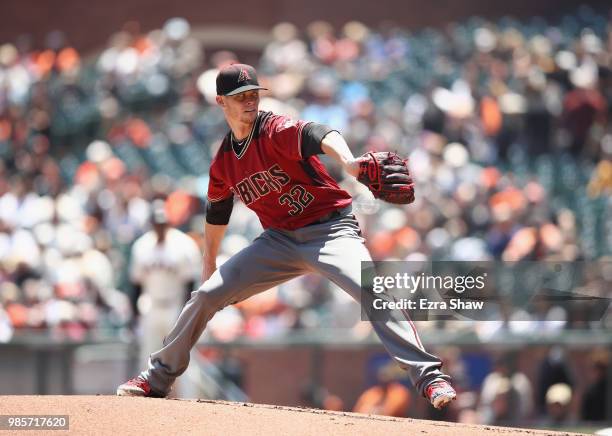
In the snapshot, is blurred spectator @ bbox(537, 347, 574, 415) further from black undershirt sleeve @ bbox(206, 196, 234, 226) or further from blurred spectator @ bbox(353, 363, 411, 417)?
black undershirt sleeve @ bbox(206, 196, 234, 226)

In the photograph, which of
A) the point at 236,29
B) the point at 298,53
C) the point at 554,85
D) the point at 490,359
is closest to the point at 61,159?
the point at 298,53

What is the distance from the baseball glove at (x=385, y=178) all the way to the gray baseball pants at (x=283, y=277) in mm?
451

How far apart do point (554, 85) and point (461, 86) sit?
120cm

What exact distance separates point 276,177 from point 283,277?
0.55 meters

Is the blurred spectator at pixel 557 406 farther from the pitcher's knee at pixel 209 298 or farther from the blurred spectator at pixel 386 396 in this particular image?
the pitcher's knee at pixel 209 298

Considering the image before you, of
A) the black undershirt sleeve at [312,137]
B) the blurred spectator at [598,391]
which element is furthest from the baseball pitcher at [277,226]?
the blurred spectator at [598,391]

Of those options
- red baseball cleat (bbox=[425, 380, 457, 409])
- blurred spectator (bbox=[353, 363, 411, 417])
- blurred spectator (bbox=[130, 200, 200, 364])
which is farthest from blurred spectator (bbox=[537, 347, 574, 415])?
red baseball cleat (bbox=[425, 380, 457, 409])

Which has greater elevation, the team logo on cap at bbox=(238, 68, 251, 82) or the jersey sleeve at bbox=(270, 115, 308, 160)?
the team logo on cap at bbox=(238, 68, 251, 82)

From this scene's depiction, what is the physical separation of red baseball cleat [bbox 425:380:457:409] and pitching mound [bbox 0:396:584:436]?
5.2 inches

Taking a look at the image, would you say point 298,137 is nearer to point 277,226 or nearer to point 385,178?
point 385,178

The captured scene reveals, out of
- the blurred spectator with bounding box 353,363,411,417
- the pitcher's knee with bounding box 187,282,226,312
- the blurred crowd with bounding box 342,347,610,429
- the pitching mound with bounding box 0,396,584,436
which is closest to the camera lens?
the pitching mound with bounding box 0,396,584,436

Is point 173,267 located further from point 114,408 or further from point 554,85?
point 554,85

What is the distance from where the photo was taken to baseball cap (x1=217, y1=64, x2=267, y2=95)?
551 centimetres

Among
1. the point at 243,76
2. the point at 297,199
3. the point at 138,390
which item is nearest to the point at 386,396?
the point at 138,390
